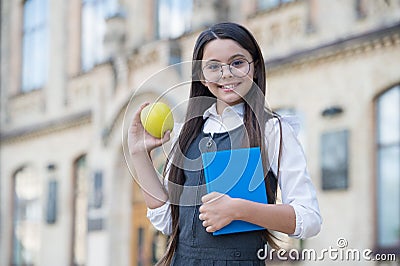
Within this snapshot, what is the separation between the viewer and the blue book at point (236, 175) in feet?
7.28

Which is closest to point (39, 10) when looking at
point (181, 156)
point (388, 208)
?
point (388, 208)

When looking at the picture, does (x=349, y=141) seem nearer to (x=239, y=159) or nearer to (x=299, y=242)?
(x=299, y=242)

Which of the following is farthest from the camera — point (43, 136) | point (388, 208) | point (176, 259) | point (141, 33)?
point (43, 136)

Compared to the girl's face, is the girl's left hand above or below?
below

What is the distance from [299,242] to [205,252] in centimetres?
796

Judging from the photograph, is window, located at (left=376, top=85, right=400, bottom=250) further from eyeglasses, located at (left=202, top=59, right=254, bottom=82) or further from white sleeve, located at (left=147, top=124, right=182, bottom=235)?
eyeglasses, located at (left=202, top=59, right=254, bottom=82)

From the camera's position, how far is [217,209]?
2.17 meters

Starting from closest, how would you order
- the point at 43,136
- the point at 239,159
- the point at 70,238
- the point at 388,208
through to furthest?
1. the point at 239,159
2. the point at 388,208
3. the point at 70,238
4. the point at 43,136

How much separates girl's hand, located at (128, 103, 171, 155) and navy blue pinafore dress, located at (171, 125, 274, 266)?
12cm

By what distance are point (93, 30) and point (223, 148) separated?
14.1 m

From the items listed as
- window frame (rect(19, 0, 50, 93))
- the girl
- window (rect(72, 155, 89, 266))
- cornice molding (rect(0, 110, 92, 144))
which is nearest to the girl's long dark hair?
the girl

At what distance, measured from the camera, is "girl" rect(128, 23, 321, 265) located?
2223 millimetres

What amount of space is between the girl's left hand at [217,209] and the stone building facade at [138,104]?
16.9 inches

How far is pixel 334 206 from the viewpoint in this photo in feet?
31.8
